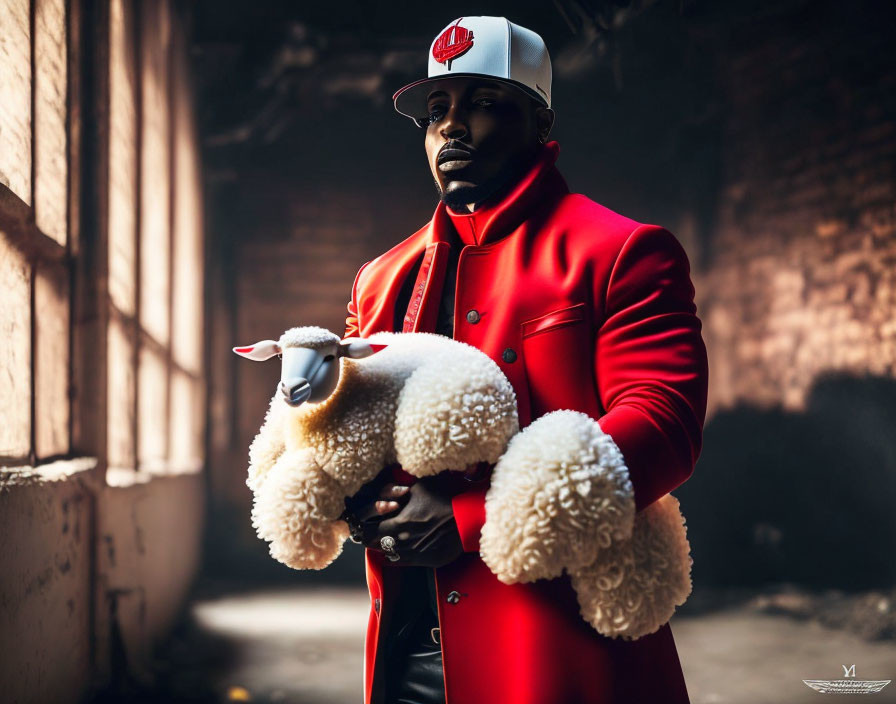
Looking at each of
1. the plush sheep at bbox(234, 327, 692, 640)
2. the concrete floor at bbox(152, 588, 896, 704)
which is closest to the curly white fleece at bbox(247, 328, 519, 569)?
the plush sheep at bbox(234, 327, 692, 640)

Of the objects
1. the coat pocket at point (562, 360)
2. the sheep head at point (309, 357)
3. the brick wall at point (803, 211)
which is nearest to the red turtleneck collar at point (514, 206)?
the coat pocket at point (562, 360)

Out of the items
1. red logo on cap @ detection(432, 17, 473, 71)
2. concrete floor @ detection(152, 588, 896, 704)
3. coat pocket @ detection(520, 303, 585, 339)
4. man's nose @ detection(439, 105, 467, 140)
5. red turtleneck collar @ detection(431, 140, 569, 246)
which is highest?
red logo on cap @ detection(432, 17, 473, 71)

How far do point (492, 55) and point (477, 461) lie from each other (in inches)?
25.5

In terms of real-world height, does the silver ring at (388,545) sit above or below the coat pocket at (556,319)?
below

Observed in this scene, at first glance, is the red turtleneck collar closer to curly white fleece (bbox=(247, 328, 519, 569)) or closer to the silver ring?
curly white fleece (bbox=(247, 328, 519, 569))

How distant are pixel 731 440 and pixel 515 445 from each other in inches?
224

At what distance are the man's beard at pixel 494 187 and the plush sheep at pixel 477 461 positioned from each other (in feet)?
0.90

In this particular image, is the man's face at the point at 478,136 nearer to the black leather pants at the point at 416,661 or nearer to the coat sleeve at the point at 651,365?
the coat sleeve at the point at 651,365

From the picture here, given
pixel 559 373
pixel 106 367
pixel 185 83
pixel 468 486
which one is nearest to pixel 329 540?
pixel 468 486

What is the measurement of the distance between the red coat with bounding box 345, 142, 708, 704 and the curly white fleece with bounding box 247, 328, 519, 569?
0.09 m

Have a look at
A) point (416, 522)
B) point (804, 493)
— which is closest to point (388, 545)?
point (416, 522)

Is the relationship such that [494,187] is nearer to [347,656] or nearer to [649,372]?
[649,372]

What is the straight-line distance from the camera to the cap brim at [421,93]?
1.38 m

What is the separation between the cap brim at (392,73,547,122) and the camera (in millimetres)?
1384
